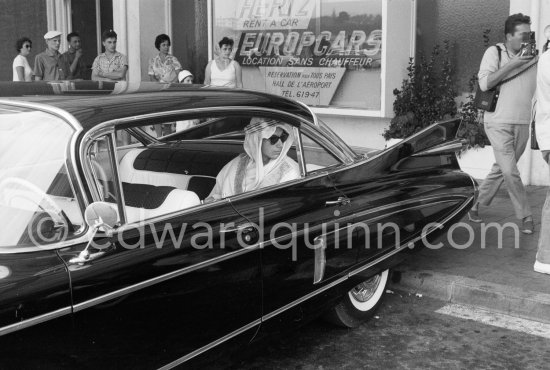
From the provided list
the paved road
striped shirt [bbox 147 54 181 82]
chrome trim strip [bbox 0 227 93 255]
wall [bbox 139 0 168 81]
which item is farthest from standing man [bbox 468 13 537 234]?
wall [bbox 139 0 168 81]

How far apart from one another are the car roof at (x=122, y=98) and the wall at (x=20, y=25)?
12065 millimetres

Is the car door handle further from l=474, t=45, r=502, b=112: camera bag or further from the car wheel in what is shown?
l=474, t=45, r=502, b=112: camera bag

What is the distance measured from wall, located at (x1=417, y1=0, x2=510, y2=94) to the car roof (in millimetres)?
5493

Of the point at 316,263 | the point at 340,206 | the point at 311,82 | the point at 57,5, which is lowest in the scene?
the point at 316,263

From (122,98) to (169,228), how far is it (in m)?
0.68

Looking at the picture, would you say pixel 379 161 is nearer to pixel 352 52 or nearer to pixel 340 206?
pixel 340 206

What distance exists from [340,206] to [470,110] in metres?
5.41

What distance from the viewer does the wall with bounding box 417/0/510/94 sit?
9031mm

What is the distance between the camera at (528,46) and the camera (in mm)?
6266

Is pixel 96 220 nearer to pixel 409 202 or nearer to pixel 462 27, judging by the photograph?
pixel 409 202

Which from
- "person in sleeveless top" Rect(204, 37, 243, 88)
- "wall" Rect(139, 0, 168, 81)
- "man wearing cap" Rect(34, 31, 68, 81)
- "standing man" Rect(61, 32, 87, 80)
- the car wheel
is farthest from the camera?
"wall" Rect(139, 0, 168, 81)

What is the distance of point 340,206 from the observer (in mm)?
4293

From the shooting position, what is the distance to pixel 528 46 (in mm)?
6301

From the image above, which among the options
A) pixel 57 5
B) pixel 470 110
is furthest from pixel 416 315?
pixel 57 5
